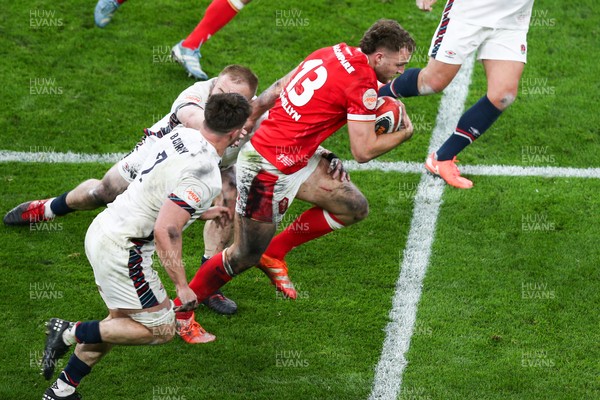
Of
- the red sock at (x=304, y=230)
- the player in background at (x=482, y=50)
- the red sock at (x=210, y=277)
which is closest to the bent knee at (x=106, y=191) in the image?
the red sock at (x=210, y=277)

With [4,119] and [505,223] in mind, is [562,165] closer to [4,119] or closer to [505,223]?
[505,223]

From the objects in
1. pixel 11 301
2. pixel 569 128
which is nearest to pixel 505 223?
pixel 569 128

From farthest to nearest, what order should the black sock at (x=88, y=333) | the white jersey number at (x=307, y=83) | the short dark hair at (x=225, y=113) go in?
the white jersey number at (x=307, y=83)
the black sock at (x=88, y=333)
the short dark hair at (x=225, y=113)

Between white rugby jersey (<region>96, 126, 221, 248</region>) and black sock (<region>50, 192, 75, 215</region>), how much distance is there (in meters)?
1.91

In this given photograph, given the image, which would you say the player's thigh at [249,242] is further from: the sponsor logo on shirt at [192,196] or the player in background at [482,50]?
the player in background at [482,50]

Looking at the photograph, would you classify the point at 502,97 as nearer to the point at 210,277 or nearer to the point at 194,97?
the point at 194,97

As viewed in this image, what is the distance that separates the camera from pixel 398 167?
27.0 ft

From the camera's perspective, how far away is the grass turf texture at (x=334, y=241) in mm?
6066

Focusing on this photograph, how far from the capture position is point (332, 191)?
259 inches

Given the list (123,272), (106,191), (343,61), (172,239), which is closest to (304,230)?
(343,61)

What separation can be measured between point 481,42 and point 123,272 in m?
3.38

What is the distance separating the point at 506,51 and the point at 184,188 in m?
3.13

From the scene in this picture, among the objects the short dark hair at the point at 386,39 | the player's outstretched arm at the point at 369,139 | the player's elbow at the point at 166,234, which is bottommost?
the player's outstretched arm at the point at 369,139

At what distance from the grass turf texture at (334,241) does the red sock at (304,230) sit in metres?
0.30
